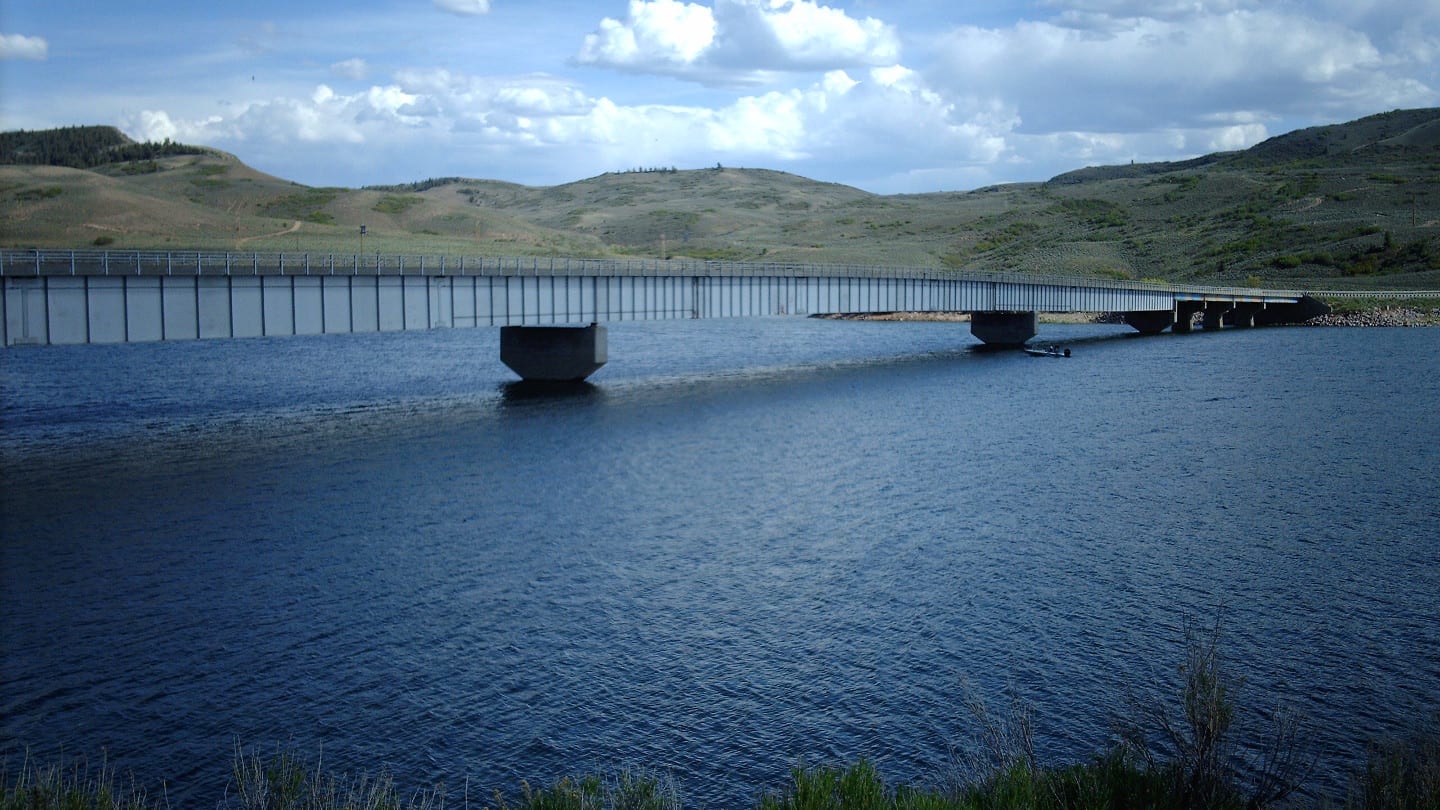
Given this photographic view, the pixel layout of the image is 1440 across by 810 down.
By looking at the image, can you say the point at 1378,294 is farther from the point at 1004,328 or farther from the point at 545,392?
the point at 545,392

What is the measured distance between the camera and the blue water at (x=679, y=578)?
2217 cm

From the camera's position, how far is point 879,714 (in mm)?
22828

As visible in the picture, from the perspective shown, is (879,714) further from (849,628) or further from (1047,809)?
(1047,809)

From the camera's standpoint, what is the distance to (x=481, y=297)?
65250 mm

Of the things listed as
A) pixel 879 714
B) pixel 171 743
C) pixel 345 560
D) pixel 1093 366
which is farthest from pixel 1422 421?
pixel 171 743

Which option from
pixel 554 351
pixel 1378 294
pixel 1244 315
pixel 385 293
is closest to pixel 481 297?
pixel 385 293

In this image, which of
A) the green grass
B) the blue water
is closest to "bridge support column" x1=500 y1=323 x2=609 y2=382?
the blue water

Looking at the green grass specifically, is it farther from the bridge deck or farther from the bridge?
the bridge deck

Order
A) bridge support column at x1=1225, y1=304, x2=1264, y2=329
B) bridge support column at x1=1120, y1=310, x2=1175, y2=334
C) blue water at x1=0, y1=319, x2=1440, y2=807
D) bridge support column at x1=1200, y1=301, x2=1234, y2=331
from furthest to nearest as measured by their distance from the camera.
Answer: bridge support column at x1=1225, y1=304, x2=1264, y2=329 → bridge support column at x1=1200, y1=301, x2=1234, y2=331 → bridge support column at x1=1120, y1=310, x2=1175, y2=334 → blue water at x1=0, y1=319, x2=1440, y2=807

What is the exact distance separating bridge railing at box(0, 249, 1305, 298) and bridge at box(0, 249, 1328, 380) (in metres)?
0.14

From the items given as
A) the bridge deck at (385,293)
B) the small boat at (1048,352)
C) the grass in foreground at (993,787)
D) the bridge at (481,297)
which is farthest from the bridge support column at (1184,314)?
the grass in foreground at (993,787)

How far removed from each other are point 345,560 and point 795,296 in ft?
193

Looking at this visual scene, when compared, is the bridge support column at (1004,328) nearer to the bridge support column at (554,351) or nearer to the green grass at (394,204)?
the bridge support column at (554,351)

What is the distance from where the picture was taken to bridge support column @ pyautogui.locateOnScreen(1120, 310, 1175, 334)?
417ft
